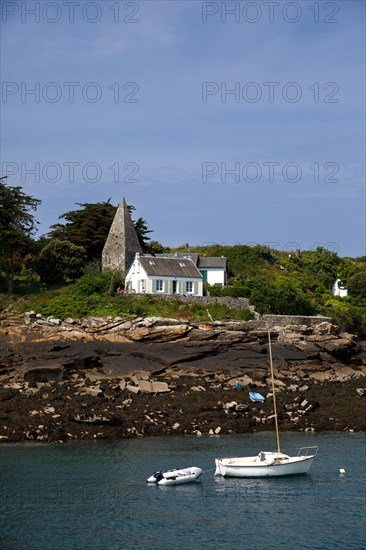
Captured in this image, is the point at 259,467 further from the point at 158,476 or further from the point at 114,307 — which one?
the point at 114,307

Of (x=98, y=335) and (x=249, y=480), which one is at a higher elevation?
(x=98, y=335)

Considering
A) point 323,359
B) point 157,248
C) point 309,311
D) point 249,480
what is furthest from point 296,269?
point 249,480

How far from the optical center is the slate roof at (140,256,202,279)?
77.9 m

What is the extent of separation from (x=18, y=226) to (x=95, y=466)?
3896 cm

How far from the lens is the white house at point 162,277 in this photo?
77438 millimetres

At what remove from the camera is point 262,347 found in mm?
65688

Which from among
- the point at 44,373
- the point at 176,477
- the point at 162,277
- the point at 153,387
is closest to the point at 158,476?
the point at 176,477

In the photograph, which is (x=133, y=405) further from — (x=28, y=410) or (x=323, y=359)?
(x=323, y=359)

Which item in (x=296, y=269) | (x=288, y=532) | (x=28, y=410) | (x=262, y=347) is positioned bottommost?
(x=288, y=532)

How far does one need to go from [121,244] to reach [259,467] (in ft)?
136

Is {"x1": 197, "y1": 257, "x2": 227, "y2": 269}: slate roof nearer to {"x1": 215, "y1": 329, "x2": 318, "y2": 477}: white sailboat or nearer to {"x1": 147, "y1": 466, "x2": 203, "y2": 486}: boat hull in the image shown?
{"x1": 215, "y1": 329, "x2": 318, "y2": 477}: white sailboat

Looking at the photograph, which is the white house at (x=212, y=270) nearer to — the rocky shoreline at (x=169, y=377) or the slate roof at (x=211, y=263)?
the slate roof at (x=211, y=263)

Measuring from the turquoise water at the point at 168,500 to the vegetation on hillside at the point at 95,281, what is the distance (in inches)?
934

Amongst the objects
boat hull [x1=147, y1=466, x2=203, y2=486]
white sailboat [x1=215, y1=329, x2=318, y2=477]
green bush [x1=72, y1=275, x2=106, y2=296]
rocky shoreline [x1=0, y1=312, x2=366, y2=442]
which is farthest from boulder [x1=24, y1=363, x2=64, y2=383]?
white sailboat [x1=215, y1=329, x2=318, y2=477]
